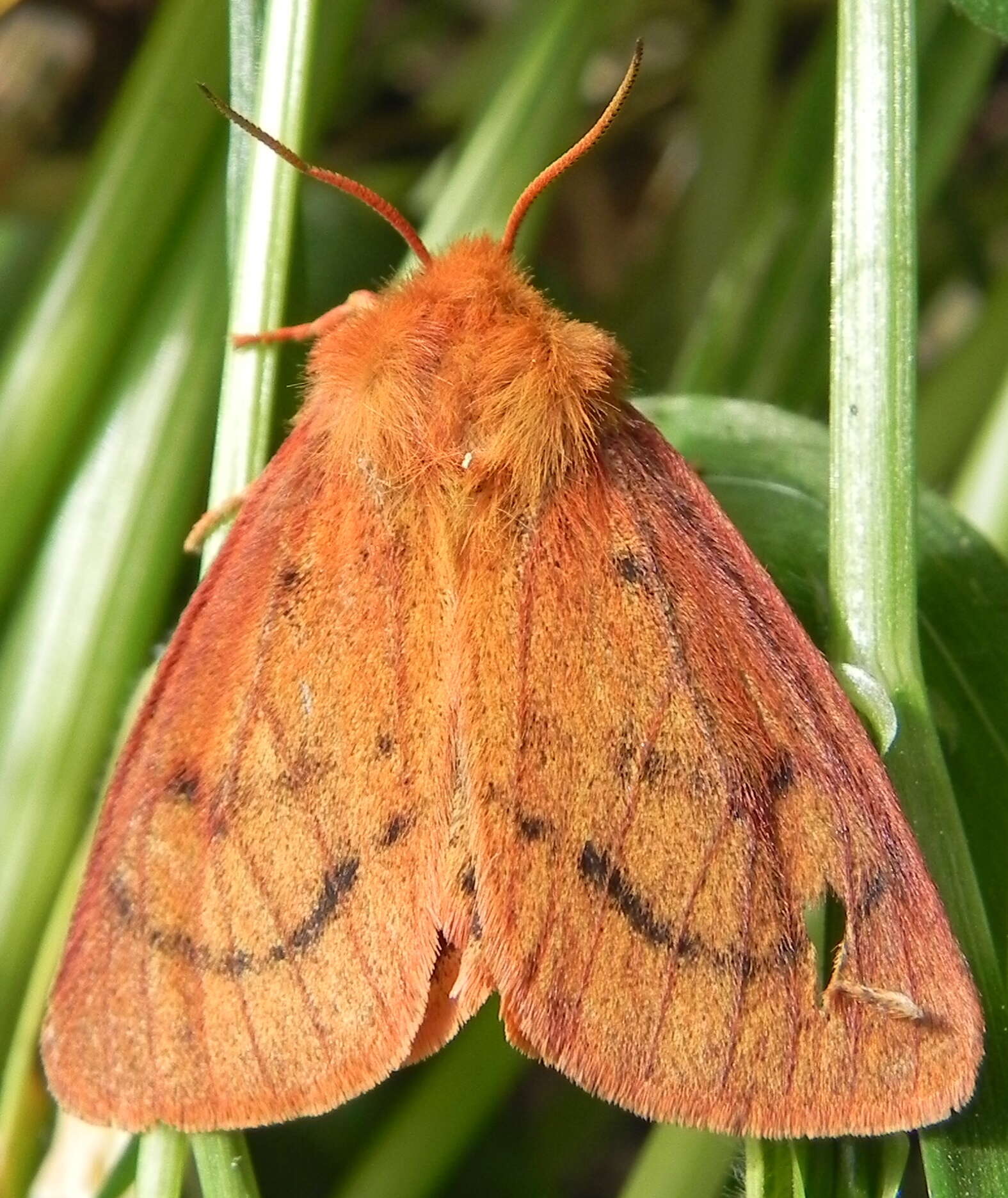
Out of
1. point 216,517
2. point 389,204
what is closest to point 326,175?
point 389,204

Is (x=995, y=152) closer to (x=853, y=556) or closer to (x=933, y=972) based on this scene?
(x=853, y=556)

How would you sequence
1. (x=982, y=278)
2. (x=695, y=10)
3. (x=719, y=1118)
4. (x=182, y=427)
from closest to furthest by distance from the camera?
1. (x=719, y=1118)
2. (x=182, y=427)
3. (x=982, y=278)
4. (x=695, y=10)

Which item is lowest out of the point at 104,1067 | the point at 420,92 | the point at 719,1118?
the point at 104,1067

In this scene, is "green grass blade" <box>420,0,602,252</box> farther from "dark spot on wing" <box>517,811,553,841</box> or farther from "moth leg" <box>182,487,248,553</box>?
"dark spot on wing" <box>517,811,553,841</box>

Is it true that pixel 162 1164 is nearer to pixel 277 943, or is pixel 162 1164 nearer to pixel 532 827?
pixel 277 943

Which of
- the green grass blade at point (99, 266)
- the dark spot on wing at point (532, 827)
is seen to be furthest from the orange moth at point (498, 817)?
the green grass blade at point (99, 266)

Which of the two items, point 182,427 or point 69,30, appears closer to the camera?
point 182,427

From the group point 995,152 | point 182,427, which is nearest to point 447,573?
point 182,427
